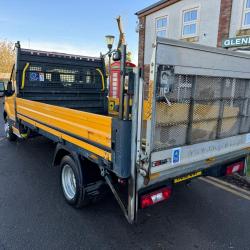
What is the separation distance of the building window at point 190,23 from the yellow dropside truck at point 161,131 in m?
10.1

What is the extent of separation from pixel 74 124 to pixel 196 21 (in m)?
11.2

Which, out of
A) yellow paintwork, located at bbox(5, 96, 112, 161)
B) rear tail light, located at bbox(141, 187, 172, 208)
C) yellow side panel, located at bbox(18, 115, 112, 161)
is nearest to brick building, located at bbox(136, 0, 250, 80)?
yellow paintwork, located at bbox(5, 96, 112, 161)

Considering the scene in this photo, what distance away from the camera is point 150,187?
→ 2.44m

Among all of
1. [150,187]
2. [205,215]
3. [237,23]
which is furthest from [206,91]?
[237,23]

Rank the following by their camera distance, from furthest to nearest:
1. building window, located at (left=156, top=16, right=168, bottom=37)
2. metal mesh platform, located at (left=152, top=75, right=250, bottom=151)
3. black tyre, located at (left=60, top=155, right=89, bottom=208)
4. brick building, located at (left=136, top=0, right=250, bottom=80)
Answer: building window, located at (left=156, top=16, right=168, bottom=37) < brick building, located at (left=136, top=0, right=250, bottom=80) < black tyre, located at (left=60, top=155, right=89, bottom=208) < metal mesh platform, located at (left=152, top=75, right=250, bottom=151)

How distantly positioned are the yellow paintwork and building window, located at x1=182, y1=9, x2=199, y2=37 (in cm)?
1039

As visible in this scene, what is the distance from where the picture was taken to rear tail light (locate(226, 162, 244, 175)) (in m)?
3.22

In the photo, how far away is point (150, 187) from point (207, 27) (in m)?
11.0

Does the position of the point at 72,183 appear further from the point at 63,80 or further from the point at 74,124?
the point at 63,80

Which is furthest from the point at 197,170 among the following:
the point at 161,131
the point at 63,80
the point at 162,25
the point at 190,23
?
the point at 162,25

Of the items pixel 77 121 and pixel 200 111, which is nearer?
pixel 200 111

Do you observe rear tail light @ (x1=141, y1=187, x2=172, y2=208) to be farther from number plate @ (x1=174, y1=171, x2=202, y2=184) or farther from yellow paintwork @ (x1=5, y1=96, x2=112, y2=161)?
yellow paintwork @ (x1=5, y1=96, x2=112, y2=161)

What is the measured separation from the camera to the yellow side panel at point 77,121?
245 centimetres

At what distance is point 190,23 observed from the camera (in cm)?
1212
